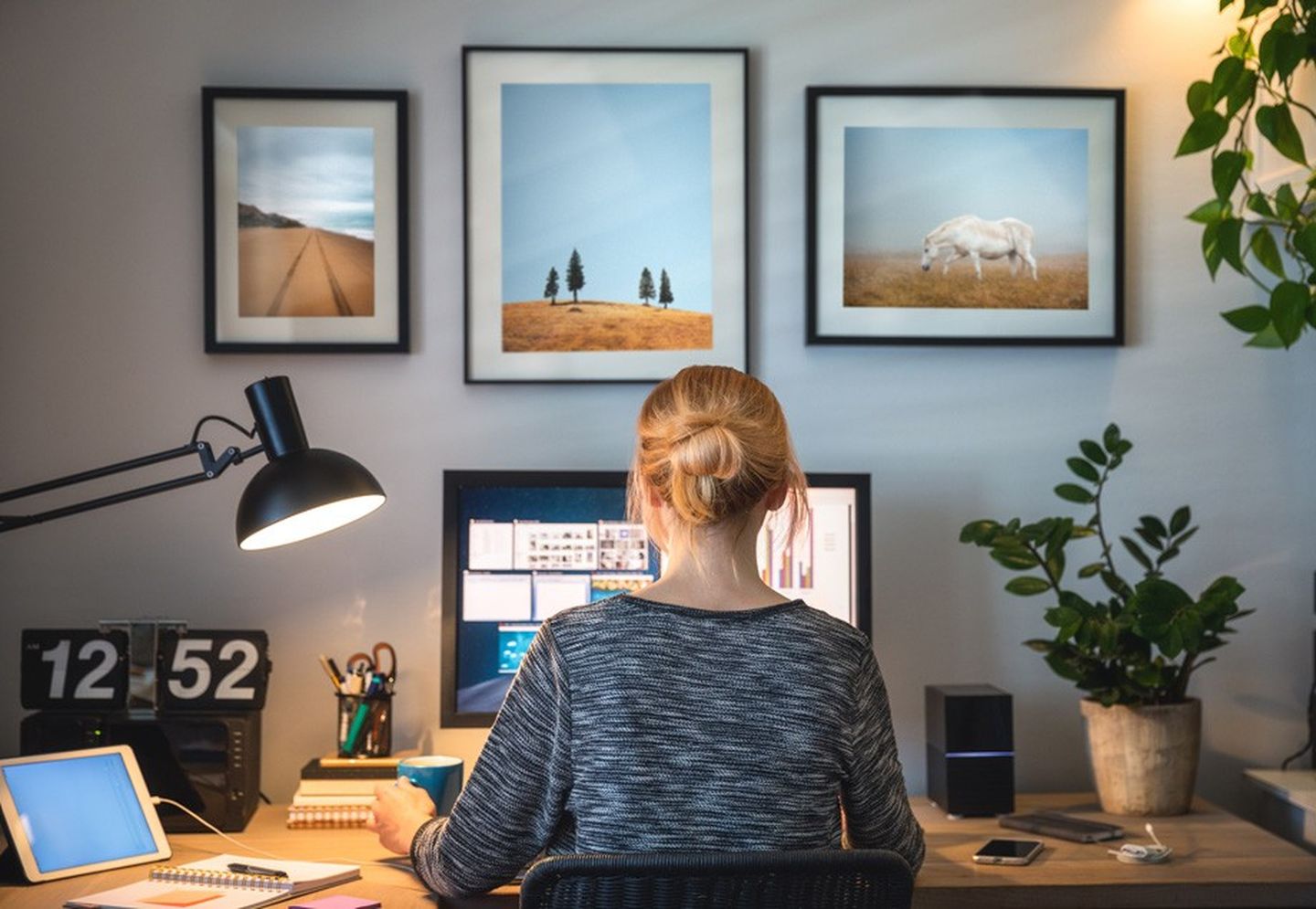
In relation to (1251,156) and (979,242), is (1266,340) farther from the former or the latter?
(979,242)

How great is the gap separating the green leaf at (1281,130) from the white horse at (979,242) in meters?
0.49

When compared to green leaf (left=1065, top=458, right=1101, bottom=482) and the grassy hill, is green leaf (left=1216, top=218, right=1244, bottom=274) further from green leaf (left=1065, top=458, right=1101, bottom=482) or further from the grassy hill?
the grassy hill

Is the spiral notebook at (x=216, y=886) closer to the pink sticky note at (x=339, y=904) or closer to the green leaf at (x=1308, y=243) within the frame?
the pink sticky note at (x=339, y=904)

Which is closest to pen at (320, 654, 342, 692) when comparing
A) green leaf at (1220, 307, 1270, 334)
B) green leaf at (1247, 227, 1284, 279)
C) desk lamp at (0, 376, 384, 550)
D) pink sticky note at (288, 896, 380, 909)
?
desk lamp at (0, 376, 384, 550)

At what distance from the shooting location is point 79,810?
196 cm

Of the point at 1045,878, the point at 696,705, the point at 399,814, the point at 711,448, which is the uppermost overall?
the point at 711,448

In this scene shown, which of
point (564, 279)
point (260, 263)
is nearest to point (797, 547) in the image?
point (564, 279)

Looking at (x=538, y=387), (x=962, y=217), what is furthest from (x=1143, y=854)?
(x=538, y=387)

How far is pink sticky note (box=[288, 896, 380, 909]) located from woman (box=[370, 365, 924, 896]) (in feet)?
0.53

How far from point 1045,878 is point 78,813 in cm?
131

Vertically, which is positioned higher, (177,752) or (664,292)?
(664,292)

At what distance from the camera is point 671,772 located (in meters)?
1.44

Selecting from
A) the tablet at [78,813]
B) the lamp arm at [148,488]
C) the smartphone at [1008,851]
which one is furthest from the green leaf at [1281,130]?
the tablet at [78,813]

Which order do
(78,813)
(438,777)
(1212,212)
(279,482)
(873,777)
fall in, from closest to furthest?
(873,777), (279,482), (78,813), (438,777), (1212,212)
